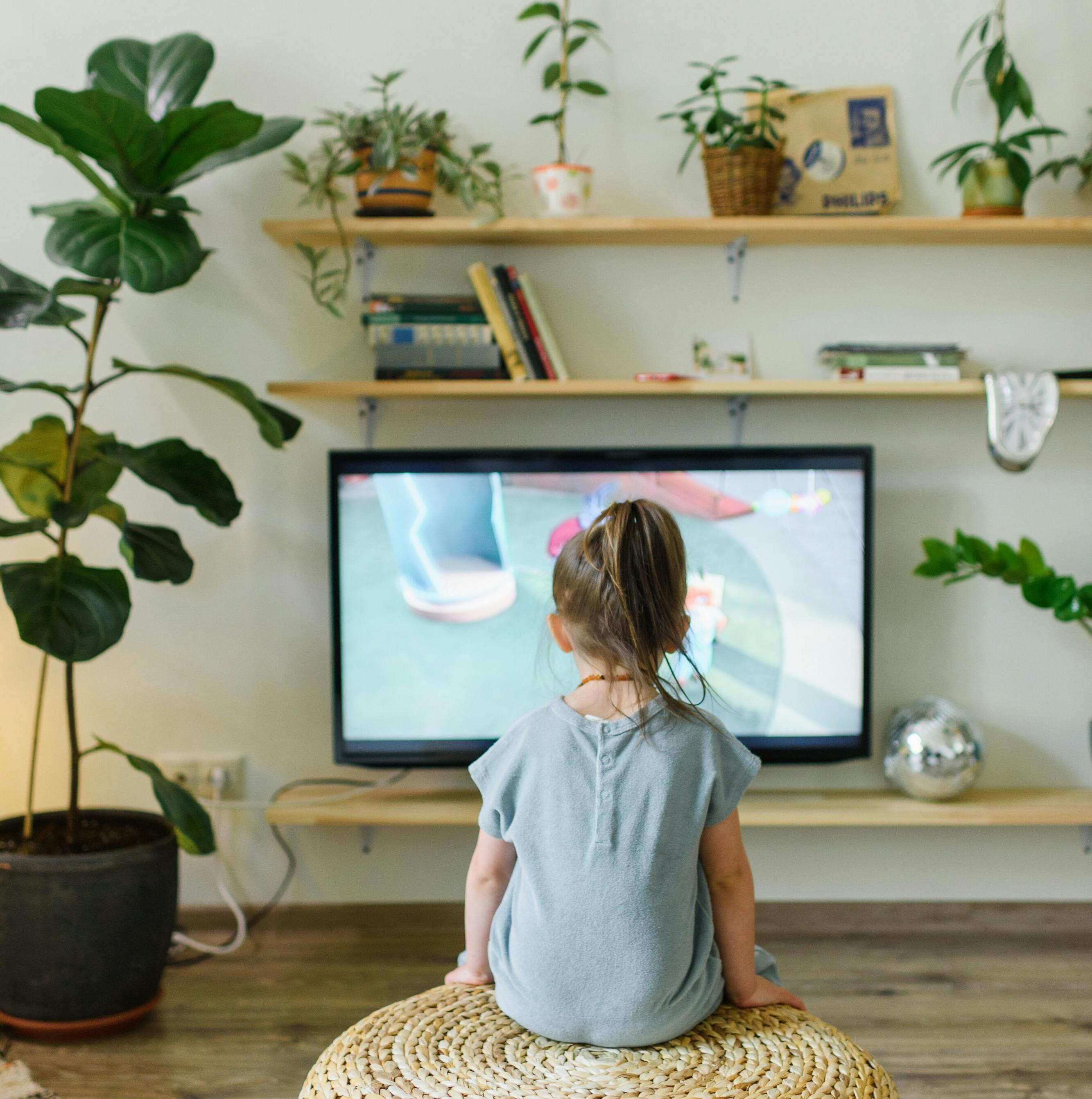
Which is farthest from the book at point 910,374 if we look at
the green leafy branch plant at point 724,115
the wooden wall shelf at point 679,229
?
the green leafy branch plant at point 724,115

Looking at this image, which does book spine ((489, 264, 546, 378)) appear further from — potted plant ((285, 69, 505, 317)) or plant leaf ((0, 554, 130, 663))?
plant leaf ((0, 554, 130, 663))

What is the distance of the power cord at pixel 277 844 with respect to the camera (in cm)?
231

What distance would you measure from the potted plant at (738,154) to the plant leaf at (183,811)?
1.54 metres

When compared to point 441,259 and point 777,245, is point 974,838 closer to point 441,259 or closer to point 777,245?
point 777,245

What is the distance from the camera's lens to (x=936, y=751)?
2234mm

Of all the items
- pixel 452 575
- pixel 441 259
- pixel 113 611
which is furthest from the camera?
pixel 441 259

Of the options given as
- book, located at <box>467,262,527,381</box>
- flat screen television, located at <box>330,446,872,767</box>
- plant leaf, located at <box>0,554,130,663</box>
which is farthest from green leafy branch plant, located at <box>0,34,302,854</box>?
book, located at <box>467,262,527,381</box>

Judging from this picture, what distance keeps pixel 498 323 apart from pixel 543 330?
0.10 m

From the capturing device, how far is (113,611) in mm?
1850

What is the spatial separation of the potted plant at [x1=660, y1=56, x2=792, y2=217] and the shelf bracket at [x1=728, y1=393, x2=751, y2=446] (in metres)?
0.40

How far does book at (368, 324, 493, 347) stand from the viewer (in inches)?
88.0

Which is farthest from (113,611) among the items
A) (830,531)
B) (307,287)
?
(830,531)

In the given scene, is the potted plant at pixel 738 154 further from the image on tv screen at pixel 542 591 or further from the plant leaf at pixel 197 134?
the plant leaf at pixel 197 134

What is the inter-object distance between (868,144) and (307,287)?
1.26 meters
